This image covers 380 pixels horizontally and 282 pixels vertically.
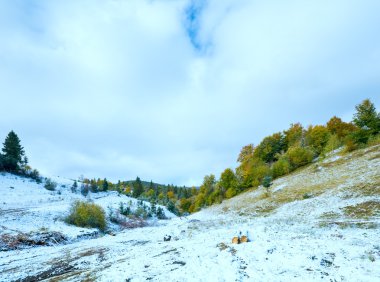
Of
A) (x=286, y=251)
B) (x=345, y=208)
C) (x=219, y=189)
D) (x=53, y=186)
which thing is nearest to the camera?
(x=286, y=251)

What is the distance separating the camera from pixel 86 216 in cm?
4128

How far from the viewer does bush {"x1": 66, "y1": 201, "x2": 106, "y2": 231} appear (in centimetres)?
4056

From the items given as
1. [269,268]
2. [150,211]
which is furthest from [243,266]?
[150,211]

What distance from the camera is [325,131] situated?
70938 mm

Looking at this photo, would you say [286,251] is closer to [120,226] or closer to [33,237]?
[33,237]

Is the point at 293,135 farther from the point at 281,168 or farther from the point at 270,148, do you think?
the point at 281,168

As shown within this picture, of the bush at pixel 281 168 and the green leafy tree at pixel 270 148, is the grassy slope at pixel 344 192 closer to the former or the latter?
the bush at pixel 281 168

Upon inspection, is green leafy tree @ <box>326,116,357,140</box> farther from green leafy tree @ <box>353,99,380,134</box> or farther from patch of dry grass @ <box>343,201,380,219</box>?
patch of dry grass @ <box>343,201,380,219</box>

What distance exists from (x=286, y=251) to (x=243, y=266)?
2.85 m

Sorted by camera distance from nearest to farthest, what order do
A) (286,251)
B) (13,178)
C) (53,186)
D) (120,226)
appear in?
(286,251)
(120,226)
(13,178)
(53,186)

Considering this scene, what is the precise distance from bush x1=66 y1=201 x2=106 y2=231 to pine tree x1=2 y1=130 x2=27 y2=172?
4828cm

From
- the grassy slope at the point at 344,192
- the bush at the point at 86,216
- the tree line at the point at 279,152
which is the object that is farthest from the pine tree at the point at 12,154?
the grassy slope at the point at 344,192

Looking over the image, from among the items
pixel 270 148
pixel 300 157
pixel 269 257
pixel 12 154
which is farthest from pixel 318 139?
pixel 12 154

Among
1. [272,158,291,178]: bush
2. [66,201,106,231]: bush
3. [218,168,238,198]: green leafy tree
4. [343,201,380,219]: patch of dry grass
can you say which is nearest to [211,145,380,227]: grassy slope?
[343,201,380,219]: patch of dry grass
